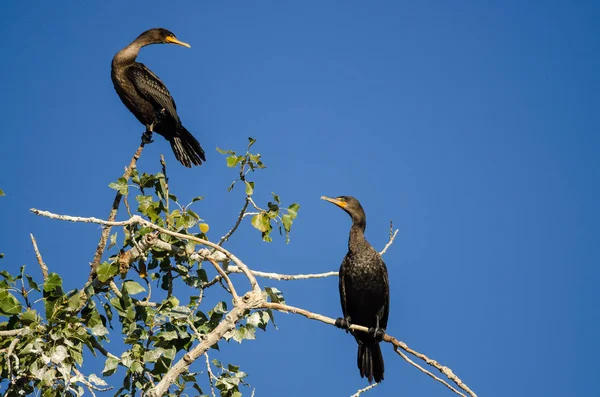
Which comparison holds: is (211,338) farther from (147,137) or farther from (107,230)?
(147,137)

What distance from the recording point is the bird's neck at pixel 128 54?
841cm

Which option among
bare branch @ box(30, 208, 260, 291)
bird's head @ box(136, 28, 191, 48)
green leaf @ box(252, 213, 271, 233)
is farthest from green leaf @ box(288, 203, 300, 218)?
bird's head @ box(136, 28, 191, 48)

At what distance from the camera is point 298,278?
187 inches

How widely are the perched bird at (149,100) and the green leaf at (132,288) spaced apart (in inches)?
154

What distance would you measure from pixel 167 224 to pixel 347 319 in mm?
2271

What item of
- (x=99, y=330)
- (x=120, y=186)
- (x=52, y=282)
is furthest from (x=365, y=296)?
(x=52, y=282)

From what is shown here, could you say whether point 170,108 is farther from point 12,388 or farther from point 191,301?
point 12,388

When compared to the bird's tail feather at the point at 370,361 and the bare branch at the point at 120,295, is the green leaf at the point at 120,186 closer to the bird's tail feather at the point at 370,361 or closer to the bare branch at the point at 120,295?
the bare branch at the point at 120,295

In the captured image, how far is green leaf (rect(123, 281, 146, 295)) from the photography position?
432 centimetres

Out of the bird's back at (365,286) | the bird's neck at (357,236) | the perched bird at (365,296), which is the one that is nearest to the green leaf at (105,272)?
the perched bird at (365,296)

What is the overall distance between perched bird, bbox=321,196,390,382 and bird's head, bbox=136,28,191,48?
11.4 ft

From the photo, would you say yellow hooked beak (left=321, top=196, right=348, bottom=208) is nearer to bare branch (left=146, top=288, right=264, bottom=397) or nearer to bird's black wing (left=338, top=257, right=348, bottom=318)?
bird's black wing (left=338, top=257, right=348, bottom=318)

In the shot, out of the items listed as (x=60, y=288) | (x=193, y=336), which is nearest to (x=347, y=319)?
(x=193, y=336)

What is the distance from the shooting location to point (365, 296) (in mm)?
6637
